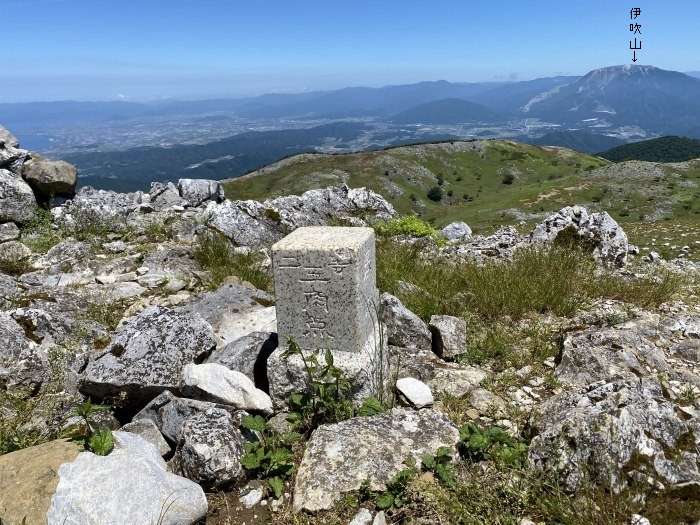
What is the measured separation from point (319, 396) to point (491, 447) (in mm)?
1600

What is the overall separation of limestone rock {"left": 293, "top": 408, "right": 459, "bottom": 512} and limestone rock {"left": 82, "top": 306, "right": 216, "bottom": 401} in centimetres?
172

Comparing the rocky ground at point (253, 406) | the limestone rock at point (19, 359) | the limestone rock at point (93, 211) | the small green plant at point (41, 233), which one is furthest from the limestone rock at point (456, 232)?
the limestone rock at point (19, 359)

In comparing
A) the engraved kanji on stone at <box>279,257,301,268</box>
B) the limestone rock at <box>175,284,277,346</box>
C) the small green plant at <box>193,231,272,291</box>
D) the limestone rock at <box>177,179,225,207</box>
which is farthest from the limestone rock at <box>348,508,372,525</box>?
the limestone rock at <box>177,179,225,207</box>

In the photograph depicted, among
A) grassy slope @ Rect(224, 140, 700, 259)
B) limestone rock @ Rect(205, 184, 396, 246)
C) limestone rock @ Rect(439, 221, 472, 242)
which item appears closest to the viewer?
limestone rock @ Rect(205, 184, 396, 246)

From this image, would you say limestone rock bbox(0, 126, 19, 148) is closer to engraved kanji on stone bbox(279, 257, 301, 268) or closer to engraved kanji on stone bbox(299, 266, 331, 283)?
engraved kanji on stone bbox(279, 257, 301, 268)

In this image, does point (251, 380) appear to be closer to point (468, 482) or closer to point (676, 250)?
point (468, 482)

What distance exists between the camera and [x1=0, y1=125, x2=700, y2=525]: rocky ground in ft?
10.2

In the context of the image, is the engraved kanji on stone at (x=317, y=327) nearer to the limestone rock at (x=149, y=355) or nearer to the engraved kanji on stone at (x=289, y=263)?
the engraved kanji on stone at (x=289, y=263)

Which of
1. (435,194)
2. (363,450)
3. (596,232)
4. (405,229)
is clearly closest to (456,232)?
(405,229)

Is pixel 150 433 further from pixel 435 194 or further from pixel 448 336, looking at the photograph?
pixel 435 194

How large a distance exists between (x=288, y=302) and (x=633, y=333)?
435cm

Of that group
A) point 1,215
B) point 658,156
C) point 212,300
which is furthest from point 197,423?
point 658,156

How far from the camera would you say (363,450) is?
370 centimetres

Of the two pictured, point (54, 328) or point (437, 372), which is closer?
point (437, 372)
